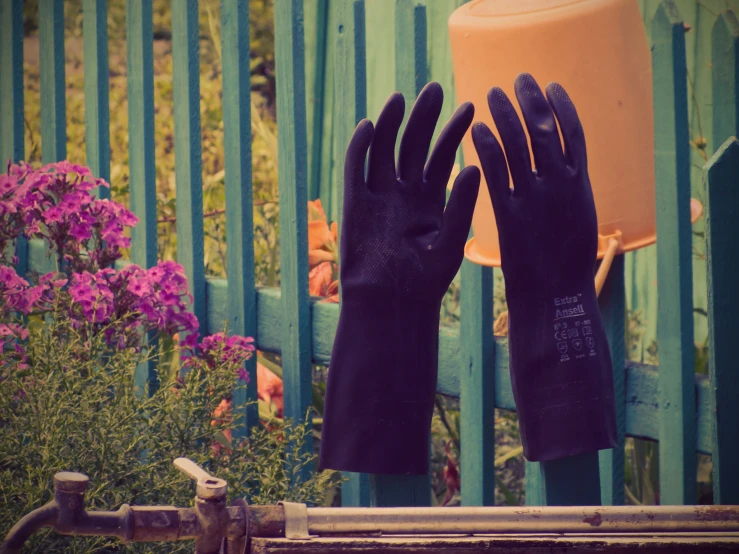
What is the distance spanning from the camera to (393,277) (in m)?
1.17

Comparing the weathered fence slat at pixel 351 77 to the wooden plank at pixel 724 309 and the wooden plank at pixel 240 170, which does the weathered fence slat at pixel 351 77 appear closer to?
the wooden plank at pixel 240 170

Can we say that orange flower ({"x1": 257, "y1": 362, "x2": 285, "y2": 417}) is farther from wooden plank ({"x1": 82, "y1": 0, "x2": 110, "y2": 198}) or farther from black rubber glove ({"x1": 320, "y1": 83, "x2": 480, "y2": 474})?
black rubber glove ({"x1": 320, "y1": 83, "x2": 480, "y2": 474})

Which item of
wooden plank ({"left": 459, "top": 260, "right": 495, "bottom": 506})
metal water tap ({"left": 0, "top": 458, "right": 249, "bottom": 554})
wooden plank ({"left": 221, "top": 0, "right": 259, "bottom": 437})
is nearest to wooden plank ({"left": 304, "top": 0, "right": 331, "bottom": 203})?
wooden plank ({"left": 221, "top": 0, "right": 259, "bottom": 437})

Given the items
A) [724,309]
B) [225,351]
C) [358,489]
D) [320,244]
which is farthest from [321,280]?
[724,309]

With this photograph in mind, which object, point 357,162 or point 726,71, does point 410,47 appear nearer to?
point 726,71

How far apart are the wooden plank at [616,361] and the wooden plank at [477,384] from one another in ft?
0.79

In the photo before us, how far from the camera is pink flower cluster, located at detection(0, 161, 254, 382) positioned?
6.31 feet

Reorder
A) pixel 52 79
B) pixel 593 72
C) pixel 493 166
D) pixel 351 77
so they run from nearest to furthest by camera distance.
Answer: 1. pixel 493 166
2. pixel 593 72
3. pixel 351 77
4. pixel 52 79

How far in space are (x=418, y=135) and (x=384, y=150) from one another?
2.0 inches

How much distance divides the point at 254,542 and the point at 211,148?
3.74 meters

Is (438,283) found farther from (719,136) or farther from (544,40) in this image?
(719,136)

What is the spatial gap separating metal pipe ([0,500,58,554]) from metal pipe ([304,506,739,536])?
211 mm

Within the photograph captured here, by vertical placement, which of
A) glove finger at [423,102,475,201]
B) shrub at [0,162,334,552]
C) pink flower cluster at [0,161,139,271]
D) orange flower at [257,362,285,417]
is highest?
glove finger at [423,102,475,201]

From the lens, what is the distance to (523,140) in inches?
45.1
